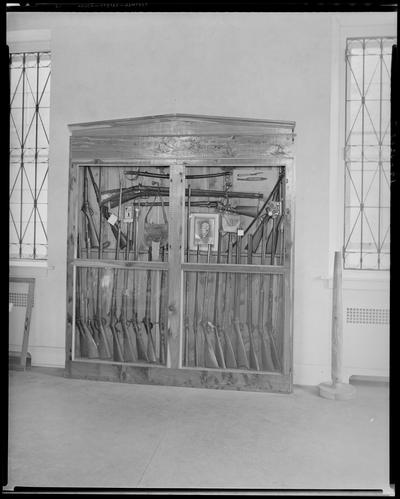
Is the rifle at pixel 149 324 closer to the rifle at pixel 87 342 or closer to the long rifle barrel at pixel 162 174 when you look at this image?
the rifle at pixel 87 342

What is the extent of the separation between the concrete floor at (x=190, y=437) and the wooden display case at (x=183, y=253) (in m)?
0.23

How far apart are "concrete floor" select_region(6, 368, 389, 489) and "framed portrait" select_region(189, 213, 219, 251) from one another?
1.11 meters

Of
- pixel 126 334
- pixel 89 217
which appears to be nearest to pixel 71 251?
pixel 89 217

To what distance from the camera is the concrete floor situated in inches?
95.0

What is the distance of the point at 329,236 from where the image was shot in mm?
3607

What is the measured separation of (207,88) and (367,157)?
1.35 meters

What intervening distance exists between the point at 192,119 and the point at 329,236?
53.9 inches

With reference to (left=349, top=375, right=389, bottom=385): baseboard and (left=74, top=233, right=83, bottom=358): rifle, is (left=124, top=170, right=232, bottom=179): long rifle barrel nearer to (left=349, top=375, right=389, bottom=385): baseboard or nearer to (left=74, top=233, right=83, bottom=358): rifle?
(left=74, top=233, right=83, bottom=358): rifle

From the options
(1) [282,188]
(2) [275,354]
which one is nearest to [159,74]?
(1) [282,188]

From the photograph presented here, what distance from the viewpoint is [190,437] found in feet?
9.22

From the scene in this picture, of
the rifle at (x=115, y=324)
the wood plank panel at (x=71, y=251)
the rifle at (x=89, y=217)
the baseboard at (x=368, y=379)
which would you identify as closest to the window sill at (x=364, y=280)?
the baseboard at (x=368, y=379)

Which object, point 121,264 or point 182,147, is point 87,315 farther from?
point 182,147
